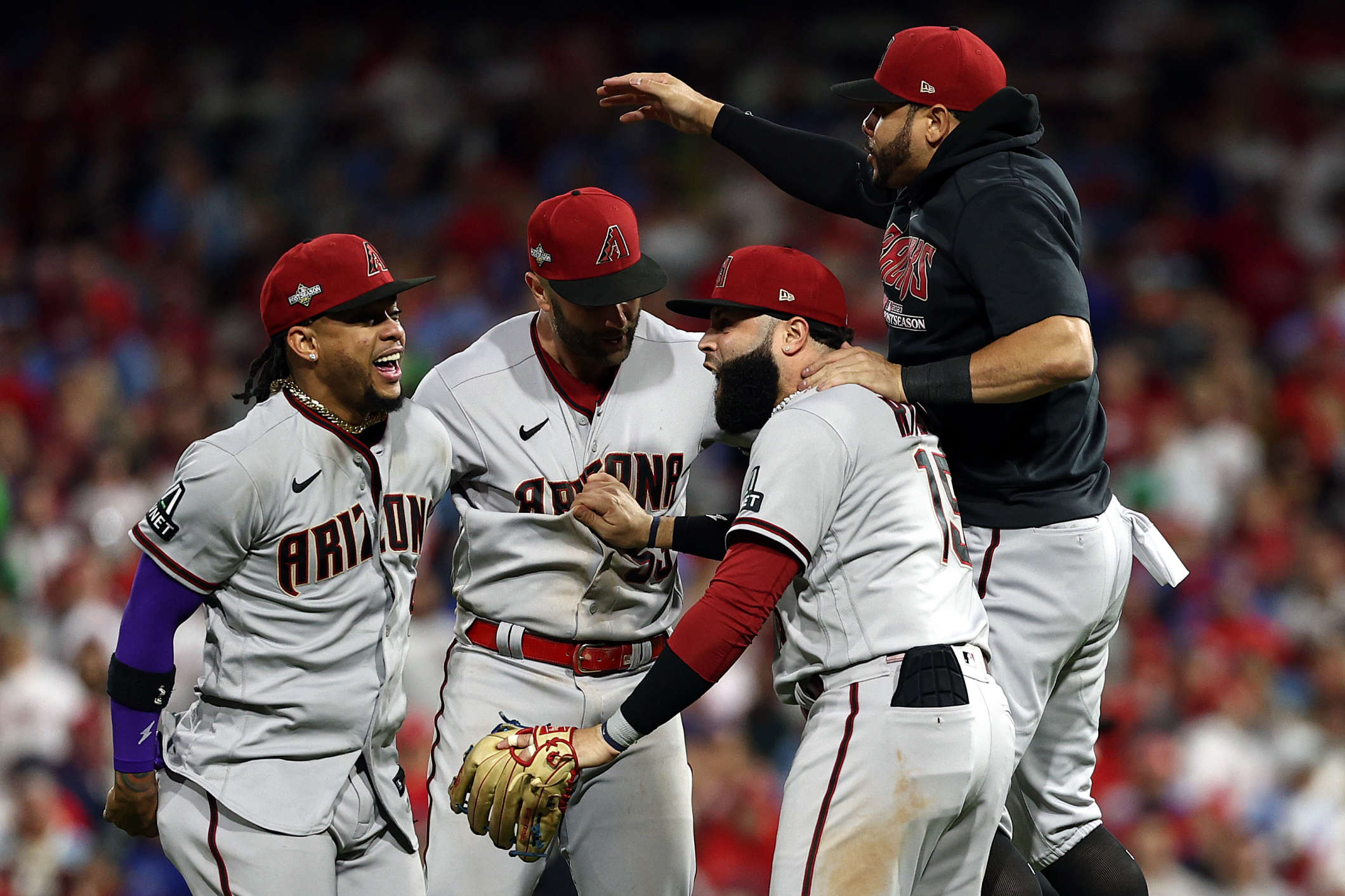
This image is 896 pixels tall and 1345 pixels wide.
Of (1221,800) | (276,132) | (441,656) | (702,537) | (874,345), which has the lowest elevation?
(1221,800)

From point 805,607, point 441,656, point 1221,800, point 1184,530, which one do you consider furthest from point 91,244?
point 805,607

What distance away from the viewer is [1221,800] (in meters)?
6.71

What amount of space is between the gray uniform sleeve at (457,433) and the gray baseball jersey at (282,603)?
1.11 ft

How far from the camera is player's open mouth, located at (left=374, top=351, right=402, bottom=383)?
11.2 feet

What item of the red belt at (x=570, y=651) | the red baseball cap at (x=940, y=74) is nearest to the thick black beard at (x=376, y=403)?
the red belt at (x=570, y=651)

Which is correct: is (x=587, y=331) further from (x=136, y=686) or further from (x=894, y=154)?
(x=136, y=686)

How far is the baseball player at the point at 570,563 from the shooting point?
12.1 ft

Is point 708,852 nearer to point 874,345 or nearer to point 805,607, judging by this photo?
point 874,345

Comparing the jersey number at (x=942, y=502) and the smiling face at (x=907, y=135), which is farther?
the smiling face at (x=907, y=135)

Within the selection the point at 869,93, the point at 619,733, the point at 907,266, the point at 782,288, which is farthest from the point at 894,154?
the point at 619,733

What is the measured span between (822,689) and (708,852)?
3700 millimetres

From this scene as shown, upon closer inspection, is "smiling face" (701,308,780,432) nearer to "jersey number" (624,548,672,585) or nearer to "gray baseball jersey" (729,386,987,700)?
"gray baseball jersey" (729,386,987,700)

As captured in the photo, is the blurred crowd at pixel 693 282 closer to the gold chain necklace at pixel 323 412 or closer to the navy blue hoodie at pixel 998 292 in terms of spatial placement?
the gold chain necklace at pixel 323 412

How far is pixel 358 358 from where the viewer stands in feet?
11.1
